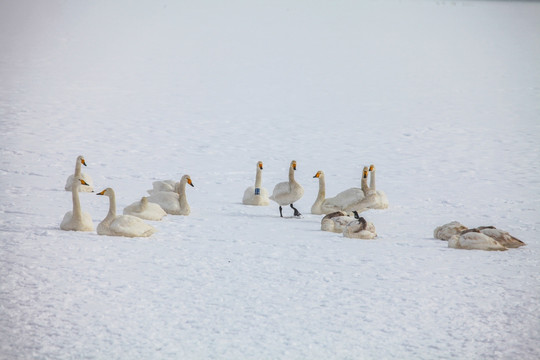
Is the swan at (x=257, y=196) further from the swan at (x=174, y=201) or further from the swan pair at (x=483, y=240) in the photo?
the swan pair at (x=483, y=240)

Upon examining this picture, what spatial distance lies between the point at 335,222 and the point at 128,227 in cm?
218

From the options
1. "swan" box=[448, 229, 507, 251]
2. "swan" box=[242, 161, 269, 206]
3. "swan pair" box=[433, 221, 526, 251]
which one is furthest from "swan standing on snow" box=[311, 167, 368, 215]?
"swan" box=[448, 229, 507, 251]

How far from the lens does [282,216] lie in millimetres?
10016

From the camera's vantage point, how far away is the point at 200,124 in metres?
16.8

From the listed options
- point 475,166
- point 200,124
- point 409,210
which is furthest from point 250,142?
point 409,210

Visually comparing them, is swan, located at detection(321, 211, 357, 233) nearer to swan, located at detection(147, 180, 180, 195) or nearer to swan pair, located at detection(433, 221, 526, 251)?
swan pair, located at detection(433, 221, 526, 251)

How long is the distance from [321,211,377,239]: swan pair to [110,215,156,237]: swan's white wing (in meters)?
1.94

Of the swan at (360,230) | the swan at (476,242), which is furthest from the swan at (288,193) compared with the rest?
the swan at (476,242)

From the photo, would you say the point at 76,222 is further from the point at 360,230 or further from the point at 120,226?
the point at 360,230

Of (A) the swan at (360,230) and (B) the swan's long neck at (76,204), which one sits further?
(A) the swan at (360,230)

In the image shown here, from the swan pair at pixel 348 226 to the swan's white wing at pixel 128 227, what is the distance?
194cm

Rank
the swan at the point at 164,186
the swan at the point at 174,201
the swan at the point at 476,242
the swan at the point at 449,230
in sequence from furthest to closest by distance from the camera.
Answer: the swan at the point at 164,186 < the swan at the point at 174,201 < the swan at the point at 449,230 < the swan at the point at 476,242

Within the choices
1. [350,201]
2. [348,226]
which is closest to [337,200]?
[350,201]

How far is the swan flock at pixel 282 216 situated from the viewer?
8531 millimetres
